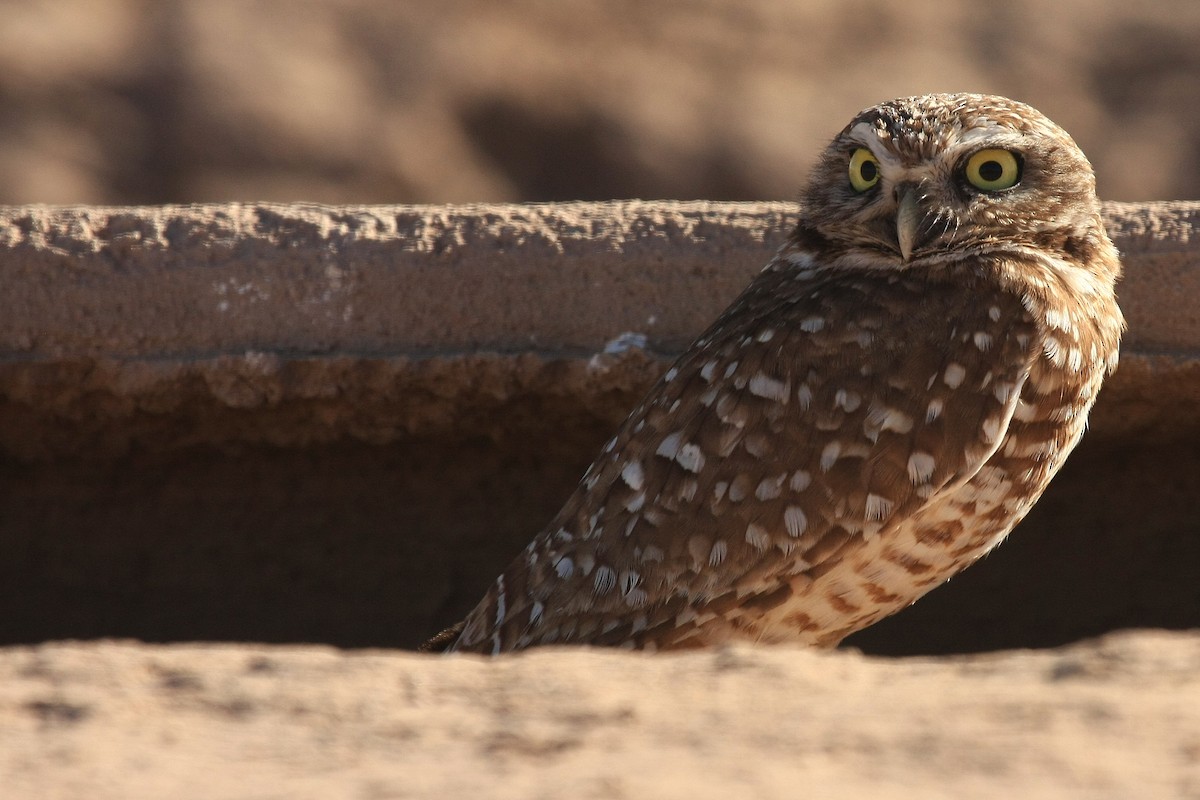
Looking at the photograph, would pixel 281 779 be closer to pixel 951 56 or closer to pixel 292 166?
pixel 292 166

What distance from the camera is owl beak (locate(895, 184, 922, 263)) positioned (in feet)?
10.2

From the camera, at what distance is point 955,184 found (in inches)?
126

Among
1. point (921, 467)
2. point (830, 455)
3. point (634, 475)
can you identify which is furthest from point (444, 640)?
point (921, 467)

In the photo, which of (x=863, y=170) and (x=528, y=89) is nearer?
(x=863, y=170)

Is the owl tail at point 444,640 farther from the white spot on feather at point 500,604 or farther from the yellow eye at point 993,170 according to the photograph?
the yellow eye at point 993,170

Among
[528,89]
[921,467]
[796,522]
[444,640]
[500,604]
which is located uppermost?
[528,89]

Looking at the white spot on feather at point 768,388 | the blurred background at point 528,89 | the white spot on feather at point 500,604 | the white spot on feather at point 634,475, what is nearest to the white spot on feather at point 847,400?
the white spot on feather at point 768,388

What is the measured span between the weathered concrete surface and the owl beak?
54.9 inches

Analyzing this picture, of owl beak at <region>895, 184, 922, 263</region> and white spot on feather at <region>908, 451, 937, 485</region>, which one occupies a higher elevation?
owl beak at <region>895, 184, 922, 263</region>

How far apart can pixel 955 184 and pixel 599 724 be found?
1938 millimetres

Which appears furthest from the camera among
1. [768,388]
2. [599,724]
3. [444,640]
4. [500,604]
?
[444,640]

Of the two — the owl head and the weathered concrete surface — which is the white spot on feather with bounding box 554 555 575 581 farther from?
the weathered concrete surface

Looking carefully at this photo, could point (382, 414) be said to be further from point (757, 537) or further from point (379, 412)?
point (757, 537)

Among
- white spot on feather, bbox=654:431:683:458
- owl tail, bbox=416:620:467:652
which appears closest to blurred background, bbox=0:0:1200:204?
owl tail, bbox=416:620:467:652
